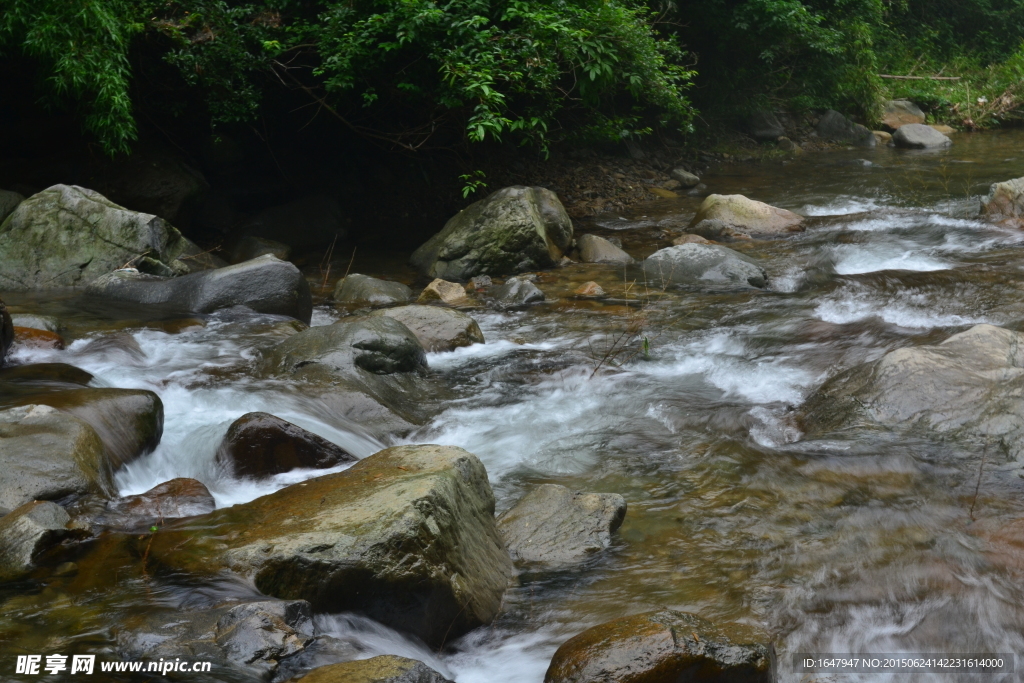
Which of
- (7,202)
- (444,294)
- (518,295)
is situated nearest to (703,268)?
(518,295)

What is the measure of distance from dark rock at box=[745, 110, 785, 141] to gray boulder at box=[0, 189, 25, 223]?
43.7 feet

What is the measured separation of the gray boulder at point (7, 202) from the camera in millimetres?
8000

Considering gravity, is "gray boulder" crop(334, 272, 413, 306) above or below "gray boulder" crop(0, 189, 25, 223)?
below

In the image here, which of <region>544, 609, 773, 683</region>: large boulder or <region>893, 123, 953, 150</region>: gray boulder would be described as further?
<region>893, 123, 953, 150</region>: gray boulder

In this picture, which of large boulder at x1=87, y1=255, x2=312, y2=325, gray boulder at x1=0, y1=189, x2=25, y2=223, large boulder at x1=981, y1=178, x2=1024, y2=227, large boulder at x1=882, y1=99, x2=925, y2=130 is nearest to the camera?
large boulder at x1=87, y1=255, x2=312, y2=325

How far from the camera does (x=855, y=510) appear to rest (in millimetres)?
3770

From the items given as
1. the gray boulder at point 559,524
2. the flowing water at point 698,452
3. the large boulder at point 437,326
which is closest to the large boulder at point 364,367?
the flowing water at point 698,452

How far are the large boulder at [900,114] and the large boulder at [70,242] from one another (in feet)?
51.1

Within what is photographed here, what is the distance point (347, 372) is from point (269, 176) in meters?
7.55

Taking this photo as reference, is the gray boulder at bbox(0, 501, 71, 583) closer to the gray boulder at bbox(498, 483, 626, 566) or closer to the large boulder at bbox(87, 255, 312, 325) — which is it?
the gray boulder at bbox(498, 483, 626, 566)

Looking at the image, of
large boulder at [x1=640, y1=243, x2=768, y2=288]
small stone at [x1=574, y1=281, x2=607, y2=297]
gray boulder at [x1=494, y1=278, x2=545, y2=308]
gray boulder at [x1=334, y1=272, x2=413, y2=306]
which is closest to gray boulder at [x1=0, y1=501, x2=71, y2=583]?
gray boulder at [x1=334, y1=272, x2=413, y2=306]

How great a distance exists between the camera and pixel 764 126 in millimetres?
16312

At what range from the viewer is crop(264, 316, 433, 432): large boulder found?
505cm

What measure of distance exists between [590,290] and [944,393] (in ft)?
12.3
